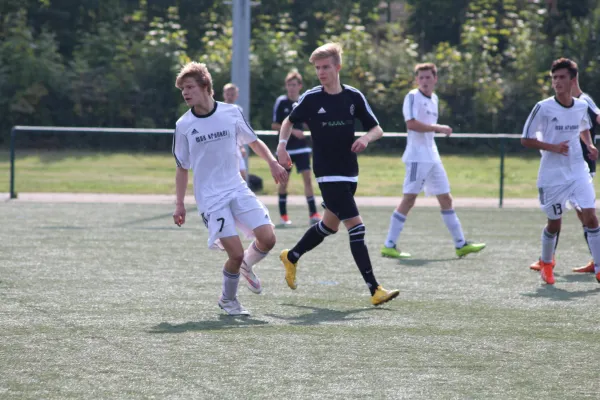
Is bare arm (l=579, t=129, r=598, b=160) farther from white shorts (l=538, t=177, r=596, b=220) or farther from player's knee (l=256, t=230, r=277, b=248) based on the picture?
player's knee (l=256, t=230, r=277, b=248)

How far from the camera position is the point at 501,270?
35.3 ft

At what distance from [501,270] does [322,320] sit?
349 centimetres

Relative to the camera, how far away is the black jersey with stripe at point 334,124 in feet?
28.0

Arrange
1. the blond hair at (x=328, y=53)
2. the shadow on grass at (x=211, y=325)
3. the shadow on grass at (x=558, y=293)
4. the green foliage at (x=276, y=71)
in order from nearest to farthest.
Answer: the shadow on grass at (x=211, y=325) < the blond hair at (x=328, y=53) < the shadow on grass at (x=558, y=293) < the green foliage at (x=276, y=71)

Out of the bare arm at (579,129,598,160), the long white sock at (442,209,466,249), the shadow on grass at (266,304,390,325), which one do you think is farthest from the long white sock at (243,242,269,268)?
the long white sock at (442,209,466,249)

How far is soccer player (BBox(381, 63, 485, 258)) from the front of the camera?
11562 millimetres

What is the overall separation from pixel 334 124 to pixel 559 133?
7.65 ft

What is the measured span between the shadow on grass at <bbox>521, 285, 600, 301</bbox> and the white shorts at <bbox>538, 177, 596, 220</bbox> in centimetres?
74

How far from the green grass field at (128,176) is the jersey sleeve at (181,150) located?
40.9 feet

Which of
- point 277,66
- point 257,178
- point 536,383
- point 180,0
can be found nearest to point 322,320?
point 536,383

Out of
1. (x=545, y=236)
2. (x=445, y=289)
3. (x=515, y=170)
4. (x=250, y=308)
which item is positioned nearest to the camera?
(x=250, y=308)

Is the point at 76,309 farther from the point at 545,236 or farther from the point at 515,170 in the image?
the point at 515,170

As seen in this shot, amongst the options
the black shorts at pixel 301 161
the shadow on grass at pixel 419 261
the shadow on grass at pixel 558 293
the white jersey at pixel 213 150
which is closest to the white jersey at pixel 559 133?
the shadow on grass at pixel 558 293

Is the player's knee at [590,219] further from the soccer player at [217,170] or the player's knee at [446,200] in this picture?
the soccer player at [217,170]
